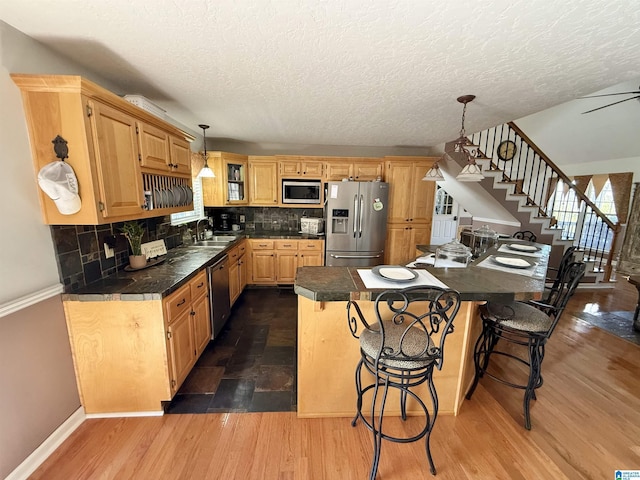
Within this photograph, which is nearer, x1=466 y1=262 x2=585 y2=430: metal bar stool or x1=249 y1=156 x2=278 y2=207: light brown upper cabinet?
x1=466 y1=262 x2=585 y2=430: metal bar stool

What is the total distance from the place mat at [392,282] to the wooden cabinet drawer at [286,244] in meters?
2.41

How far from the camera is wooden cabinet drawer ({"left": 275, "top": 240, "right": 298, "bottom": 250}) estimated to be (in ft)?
13.3

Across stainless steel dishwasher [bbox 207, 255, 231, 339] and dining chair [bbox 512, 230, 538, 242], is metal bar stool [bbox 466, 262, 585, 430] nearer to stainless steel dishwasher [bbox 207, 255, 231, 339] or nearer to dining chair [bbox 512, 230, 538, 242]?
stainless steel dishwasher [bbox 207, 255, 231, 339]

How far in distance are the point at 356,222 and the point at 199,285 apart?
2444 millimetres

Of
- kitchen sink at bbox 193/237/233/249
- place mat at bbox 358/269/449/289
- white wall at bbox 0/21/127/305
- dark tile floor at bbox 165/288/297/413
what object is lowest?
dark tile floor at bbox 165/288/297/413

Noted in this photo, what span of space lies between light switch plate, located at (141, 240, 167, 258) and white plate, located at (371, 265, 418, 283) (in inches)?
81.9

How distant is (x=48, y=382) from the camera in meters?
1.50

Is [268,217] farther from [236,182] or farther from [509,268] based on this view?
[509,268]

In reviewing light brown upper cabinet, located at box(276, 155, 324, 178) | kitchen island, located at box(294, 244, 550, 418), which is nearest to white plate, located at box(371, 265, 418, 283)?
kitchen island, located at box(294, 244, 550, 418)

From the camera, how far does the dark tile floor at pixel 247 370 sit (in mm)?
1886

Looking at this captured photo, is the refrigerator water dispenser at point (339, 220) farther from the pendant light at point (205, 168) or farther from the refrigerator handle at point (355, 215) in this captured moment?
the pendant light at point (205, 168)

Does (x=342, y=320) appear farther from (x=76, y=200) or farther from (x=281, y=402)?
(x=76, y=200)

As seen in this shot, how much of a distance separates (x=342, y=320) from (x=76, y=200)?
1.76 meters

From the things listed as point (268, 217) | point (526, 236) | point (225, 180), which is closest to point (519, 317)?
point (526, 236)
